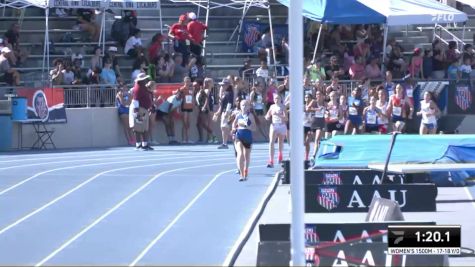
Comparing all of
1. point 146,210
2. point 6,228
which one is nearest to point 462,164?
point 146,210

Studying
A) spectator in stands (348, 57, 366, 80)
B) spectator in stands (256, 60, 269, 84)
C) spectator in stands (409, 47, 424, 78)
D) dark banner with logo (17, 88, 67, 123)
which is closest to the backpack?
dark banner with logo (17, 88, 67, 123)

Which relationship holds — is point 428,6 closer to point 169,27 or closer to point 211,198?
point 169,27

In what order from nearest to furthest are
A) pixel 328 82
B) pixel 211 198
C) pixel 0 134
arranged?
pixel 211 198
pixel 0 134
pixel 328 82

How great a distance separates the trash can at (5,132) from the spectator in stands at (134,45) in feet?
14.8

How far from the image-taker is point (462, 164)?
68.0ft

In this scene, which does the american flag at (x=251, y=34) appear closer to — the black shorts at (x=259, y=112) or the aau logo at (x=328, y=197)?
the black shorts at (x=259, y=112)

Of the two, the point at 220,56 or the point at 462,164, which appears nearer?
the point at 462,164

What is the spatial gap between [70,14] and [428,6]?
978cm

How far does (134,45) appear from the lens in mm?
31594

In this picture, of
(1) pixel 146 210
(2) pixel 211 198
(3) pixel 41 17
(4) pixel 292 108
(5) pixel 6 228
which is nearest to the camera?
(4) pixel 292 108

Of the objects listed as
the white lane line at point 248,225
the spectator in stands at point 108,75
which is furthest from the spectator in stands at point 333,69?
the white lane line at point 248,225

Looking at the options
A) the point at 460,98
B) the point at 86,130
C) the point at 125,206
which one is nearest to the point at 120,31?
the point at 86,130

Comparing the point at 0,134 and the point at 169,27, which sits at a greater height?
the point at 169,27

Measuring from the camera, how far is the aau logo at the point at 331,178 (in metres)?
19.8
